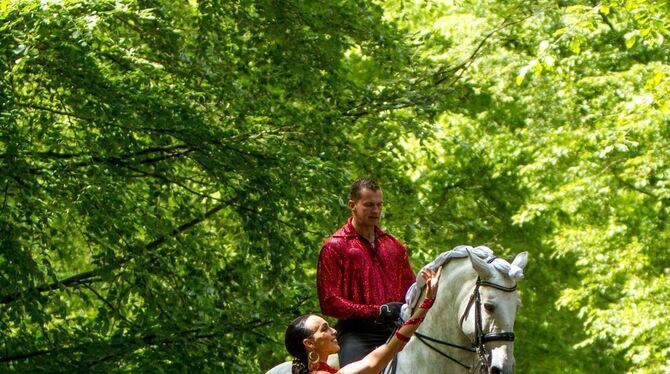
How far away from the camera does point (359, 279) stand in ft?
29.9

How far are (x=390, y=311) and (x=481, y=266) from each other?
805 mm

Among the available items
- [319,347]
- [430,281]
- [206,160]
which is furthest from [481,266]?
[206,160]

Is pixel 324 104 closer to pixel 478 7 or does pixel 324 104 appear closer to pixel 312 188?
pixel 312 188

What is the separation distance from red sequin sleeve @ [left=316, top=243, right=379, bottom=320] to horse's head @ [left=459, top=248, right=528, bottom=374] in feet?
2.60

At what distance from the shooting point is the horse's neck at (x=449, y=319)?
28.1 ft

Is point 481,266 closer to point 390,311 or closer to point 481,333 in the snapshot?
point 481,333

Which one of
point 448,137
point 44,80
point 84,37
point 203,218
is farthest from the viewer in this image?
point 448,137

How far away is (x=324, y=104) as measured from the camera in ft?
54.6

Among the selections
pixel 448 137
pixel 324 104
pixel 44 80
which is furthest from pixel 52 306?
pixel 448 137

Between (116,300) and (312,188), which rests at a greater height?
→ (312,188)

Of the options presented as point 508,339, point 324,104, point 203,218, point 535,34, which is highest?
point 535,34

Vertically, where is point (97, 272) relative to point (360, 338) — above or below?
above

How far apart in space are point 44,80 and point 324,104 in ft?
13.0

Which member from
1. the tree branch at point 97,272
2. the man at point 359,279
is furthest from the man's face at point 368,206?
the tree branch at point 97,272
